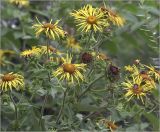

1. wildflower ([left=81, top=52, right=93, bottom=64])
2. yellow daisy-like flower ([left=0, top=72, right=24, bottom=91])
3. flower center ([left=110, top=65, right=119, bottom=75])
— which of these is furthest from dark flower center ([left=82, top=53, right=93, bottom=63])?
yellow daisy-like flower ([left=0, top=72, right=24, bottom=91])

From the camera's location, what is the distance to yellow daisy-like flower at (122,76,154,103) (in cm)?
175

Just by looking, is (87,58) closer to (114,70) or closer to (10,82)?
(114,70)

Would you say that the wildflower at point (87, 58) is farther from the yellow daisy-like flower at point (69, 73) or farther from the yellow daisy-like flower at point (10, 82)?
the yellow daisy-like flower at point (10, 82)

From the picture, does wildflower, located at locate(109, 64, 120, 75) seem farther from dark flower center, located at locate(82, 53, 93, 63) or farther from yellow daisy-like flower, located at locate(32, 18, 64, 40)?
yellow daisy-like flower, located at locate(32, 18, 64, 40)

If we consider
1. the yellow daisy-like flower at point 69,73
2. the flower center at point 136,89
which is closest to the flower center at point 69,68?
the yellow daisy-like flower at point 69,73

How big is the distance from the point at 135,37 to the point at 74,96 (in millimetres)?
1398

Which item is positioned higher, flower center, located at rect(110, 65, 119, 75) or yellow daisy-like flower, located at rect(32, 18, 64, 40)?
yellow daisy-like flower, located at rect(32, 18, 64, 40)

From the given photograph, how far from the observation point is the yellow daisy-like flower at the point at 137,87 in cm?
175

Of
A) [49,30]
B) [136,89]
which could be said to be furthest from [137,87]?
[49,30]

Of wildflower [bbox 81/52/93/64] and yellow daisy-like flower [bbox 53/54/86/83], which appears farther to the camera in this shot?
wildflower [bbox 81/52/93/64]

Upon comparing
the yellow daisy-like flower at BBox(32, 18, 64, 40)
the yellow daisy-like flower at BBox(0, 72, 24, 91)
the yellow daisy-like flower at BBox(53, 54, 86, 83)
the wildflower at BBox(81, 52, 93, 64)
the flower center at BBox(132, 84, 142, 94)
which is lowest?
the flower center at BBox(132, 84, 142, 94)

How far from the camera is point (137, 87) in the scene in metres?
1.77

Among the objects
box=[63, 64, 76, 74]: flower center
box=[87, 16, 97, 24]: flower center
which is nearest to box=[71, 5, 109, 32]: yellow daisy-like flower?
box=[87, 16, 97, 24]: flower center

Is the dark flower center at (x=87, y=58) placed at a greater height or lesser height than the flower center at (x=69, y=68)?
greater
